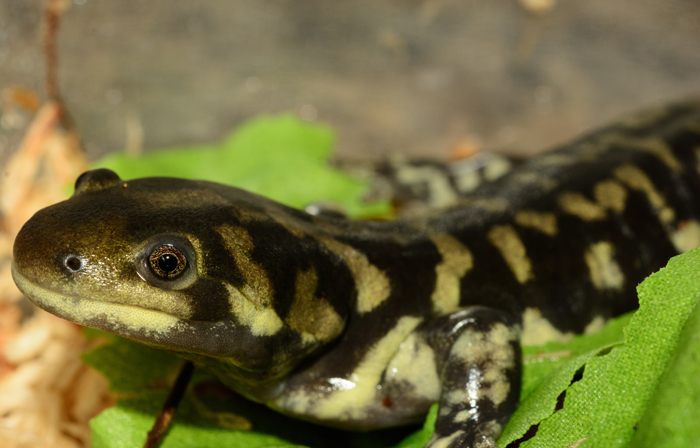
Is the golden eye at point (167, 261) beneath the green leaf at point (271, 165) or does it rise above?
beneath

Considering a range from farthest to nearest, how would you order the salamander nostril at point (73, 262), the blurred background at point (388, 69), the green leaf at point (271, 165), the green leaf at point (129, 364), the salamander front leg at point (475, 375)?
the blurred background at point (388, 69)
the green leaf at point (271, 165)
the green leaf at point (129, 364)
the salamander front leg at point (475, 375)
the salamander nostril at point (73, 262)

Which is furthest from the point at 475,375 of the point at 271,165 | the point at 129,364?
the point at 271,165

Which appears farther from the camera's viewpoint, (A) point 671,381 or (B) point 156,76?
(B) point 156,76

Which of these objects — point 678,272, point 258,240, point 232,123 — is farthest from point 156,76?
point 678,272

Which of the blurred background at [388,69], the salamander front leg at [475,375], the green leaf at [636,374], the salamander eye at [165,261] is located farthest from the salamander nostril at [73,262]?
the blurred background at [388,69]

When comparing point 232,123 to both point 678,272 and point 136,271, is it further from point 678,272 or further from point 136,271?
point 678,272

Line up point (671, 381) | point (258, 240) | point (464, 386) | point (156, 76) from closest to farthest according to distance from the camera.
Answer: point (671, 381) < point (258, 240) < point (464, 386) < point (156, 76)

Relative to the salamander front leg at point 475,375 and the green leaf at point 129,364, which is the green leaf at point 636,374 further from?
the green leaf at point 129,364
